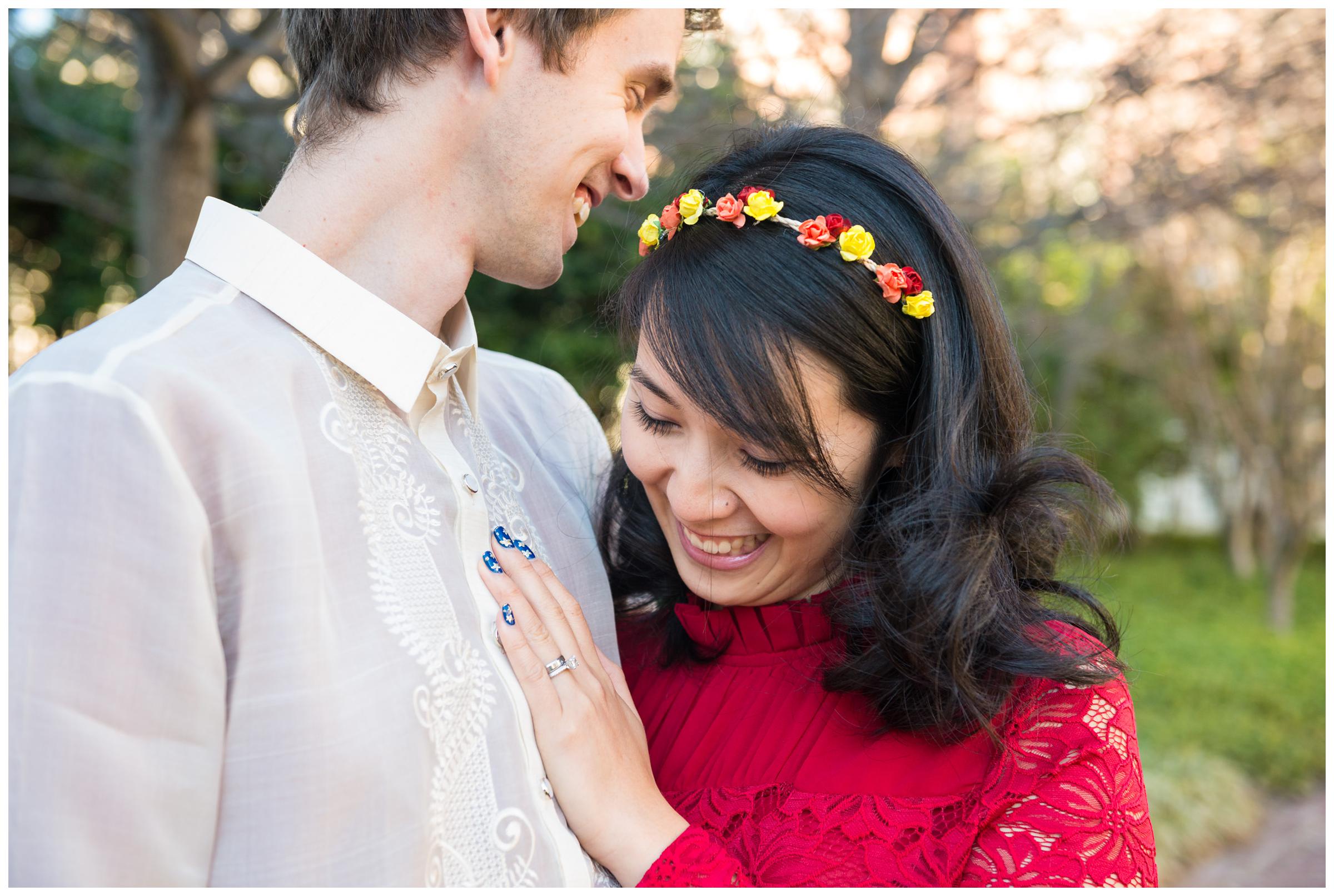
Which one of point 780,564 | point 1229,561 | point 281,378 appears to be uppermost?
point 281,378

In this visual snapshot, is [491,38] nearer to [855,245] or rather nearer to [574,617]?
[855,245]

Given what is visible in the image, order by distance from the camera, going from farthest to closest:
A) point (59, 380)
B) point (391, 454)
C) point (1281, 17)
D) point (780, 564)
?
1. point (1281, 17)
2. point (780, 564)
3. point (391, 454)
4. point (59, 380)

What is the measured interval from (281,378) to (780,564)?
0.90 meters

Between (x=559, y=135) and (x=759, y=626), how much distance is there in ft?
3.09

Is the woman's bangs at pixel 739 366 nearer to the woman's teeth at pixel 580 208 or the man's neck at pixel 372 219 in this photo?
the woman's teeth at pixel 580 208

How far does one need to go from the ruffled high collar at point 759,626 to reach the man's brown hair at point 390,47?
100 cm

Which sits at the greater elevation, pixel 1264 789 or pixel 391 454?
pixel 391 454

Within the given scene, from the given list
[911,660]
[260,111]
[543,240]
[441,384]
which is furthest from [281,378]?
[260,111]

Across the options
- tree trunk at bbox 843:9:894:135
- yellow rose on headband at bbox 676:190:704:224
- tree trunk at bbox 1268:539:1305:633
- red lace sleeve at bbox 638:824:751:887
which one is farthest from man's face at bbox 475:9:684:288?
tree trunk at bbox 1268:539:1305:633

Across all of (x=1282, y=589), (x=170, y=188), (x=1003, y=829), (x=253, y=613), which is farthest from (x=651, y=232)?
(x=1282, y=589)

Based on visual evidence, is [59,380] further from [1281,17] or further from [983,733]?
[1281,17]

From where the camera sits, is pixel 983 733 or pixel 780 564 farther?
pixel 780 564

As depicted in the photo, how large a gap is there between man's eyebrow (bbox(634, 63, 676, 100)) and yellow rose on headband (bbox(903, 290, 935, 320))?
551mm

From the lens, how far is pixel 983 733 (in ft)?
5.41
